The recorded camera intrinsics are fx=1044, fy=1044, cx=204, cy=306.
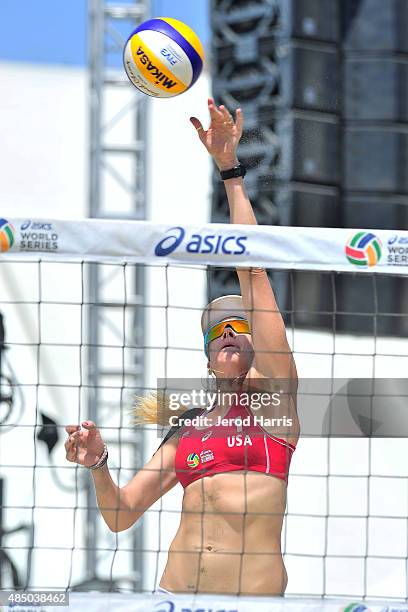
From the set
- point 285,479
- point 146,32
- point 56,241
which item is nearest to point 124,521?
point 285,479

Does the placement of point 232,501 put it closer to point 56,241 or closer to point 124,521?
point 124,521

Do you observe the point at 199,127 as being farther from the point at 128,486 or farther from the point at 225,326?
the point at 128,486

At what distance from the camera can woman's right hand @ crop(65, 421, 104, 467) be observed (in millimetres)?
3012

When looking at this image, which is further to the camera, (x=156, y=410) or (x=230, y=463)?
(x=156, y=410)

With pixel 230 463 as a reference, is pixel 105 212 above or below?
above

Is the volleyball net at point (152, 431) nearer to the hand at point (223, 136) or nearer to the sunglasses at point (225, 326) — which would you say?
the sunglasses at point (225, 326)

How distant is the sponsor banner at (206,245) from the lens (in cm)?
311

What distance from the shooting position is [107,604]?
2957 millimetres

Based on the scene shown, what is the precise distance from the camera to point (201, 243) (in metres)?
3.13

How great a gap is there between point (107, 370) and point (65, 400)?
34 cm

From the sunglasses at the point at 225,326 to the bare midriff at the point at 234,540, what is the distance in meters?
0.41

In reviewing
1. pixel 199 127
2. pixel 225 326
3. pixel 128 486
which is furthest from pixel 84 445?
pixel 199 127

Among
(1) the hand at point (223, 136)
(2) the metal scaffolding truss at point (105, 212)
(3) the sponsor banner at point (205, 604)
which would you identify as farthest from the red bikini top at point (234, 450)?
(2) the metal scaffolding truss at point (105, 212)

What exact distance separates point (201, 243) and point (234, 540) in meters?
0.88
